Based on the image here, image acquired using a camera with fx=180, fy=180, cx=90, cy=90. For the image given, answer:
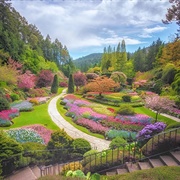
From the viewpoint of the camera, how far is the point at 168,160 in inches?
270

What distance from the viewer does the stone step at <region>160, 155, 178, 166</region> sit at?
6.54m

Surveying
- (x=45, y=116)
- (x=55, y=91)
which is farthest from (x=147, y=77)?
(x=45, y=116)

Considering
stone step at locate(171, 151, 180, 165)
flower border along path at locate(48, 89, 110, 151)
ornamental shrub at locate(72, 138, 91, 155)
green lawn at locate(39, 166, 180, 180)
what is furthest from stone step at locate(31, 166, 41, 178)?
stone step at locate(171, 151, 180, 165)

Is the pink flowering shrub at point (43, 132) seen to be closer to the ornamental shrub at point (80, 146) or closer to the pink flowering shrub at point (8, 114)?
the ornamental shrub at point (80, 146)

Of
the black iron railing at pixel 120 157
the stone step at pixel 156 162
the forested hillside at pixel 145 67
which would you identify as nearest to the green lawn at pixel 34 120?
the black iron railing at pixel 120 157

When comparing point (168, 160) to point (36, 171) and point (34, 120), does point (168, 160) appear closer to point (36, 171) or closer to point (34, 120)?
point (36, 171)

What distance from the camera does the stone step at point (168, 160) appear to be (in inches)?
258

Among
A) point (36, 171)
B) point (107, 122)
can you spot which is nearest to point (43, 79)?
point (107, 122)

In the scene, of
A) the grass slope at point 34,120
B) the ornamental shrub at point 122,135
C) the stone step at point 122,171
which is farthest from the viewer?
the grass slope at point 34,120

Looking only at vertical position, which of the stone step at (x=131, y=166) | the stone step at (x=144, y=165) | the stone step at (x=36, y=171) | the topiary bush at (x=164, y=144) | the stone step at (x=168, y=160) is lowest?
the stone step at (x=36, y=171)

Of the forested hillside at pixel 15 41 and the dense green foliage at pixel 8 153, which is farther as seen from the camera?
the forested hillside at pixel 15 41

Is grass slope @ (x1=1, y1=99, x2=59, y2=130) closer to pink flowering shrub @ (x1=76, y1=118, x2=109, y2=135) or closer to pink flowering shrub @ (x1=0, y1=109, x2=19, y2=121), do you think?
pink flowering shrub @ (x1=0, y1=109, x2=19, y2=121)

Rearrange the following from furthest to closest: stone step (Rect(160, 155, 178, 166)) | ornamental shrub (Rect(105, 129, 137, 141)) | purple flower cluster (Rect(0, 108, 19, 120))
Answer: purple flower cluster (Rect(0, 108, 19, 120)), ornamental shrub (Rect(105, 129, 137, 141)), stone step (Rect(160, 155, 178, 166))

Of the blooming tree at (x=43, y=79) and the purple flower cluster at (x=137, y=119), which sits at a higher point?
the blooming tree at (x=43, y=79)
